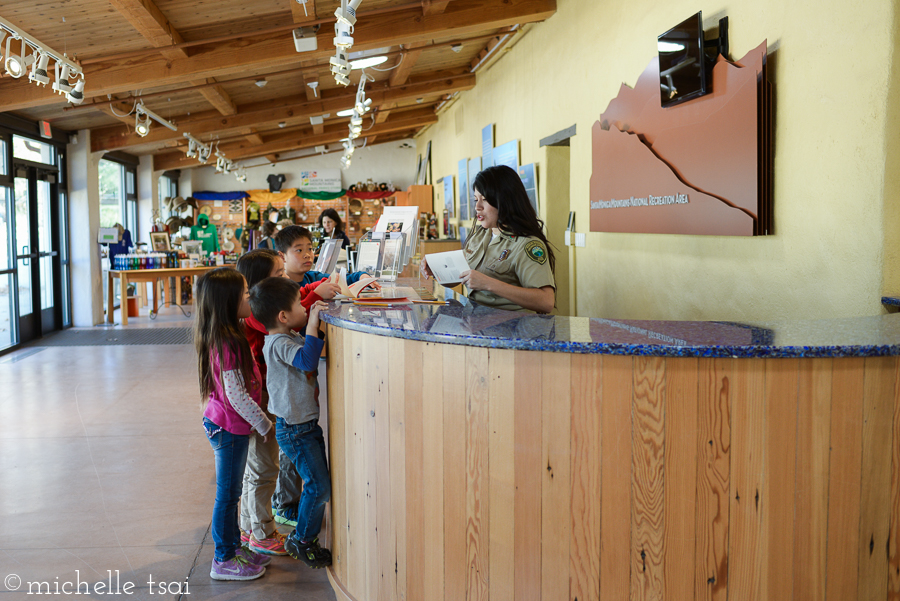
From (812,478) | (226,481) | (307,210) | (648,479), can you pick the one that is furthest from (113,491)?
(307,210)

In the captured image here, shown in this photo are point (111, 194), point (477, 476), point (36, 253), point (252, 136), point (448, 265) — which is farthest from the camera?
point (252, 136)

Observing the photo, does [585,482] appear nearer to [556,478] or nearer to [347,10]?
[556,478]

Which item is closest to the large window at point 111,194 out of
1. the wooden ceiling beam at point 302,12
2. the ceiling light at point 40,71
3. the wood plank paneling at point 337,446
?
the ceiling light at point 40,71

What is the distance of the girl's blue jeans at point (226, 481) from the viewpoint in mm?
2699

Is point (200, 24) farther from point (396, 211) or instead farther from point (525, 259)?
point (525, 259)

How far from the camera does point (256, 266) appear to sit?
3232 mm

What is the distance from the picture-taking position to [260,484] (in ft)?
9.68

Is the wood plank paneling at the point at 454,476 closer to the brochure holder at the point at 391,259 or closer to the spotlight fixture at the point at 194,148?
the brochure holder at the point at 391,259

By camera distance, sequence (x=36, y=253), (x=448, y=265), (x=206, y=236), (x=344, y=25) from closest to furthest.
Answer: (x=448, y=265) → (x=344, y=25) → (x=36, y=253) → (x=206, y=236)

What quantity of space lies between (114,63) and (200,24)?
3.67 ft

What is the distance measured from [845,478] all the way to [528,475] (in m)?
0.80

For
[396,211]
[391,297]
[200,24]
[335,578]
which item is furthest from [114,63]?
[335,578]

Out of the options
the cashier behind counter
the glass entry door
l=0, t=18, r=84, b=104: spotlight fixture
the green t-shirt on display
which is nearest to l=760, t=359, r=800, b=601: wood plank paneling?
the cashier behind counter

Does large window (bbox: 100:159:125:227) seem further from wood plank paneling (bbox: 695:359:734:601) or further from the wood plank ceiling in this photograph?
wood plank paneling (bbox: 695:359:734:601)
